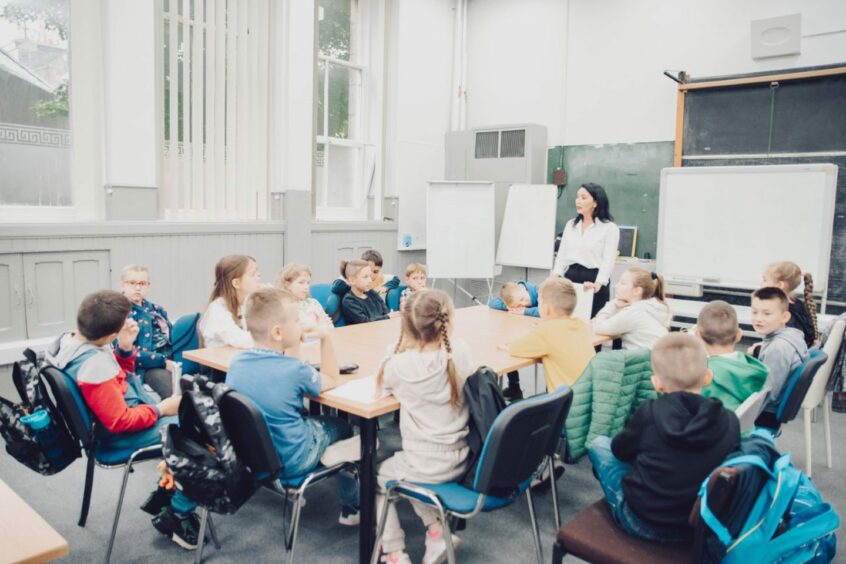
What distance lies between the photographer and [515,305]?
4.14 metres

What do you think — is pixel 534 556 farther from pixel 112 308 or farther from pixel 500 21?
pixel 500 21

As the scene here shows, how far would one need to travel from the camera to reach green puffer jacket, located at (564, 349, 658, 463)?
232 centimetres

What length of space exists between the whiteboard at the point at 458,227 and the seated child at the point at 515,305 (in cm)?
220

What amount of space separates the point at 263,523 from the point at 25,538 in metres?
1.64

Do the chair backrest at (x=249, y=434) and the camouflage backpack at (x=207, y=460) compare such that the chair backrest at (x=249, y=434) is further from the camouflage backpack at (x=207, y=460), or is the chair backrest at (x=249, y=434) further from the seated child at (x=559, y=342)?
the seated child at (x=559, y=342)

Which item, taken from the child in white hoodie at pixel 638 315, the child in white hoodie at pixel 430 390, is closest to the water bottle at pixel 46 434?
the child in white hoodie at pixel 430 390

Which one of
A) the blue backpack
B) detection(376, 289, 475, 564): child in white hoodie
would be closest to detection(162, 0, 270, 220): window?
detection(376, 289, 475, 564): child in white hoodie

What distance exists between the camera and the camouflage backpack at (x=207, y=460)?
198cm

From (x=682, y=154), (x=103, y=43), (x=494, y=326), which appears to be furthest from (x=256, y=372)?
(x=682, y=154)

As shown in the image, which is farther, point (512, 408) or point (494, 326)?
point (494, 326)

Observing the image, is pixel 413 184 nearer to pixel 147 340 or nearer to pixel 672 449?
pixel 147 340

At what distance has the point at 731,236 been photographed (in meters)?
5.23

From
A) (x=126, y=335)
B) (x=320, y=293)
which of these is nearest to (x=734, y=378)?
(x=126, y=335)

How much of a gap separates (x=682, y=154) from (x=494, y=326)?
3.07 m
